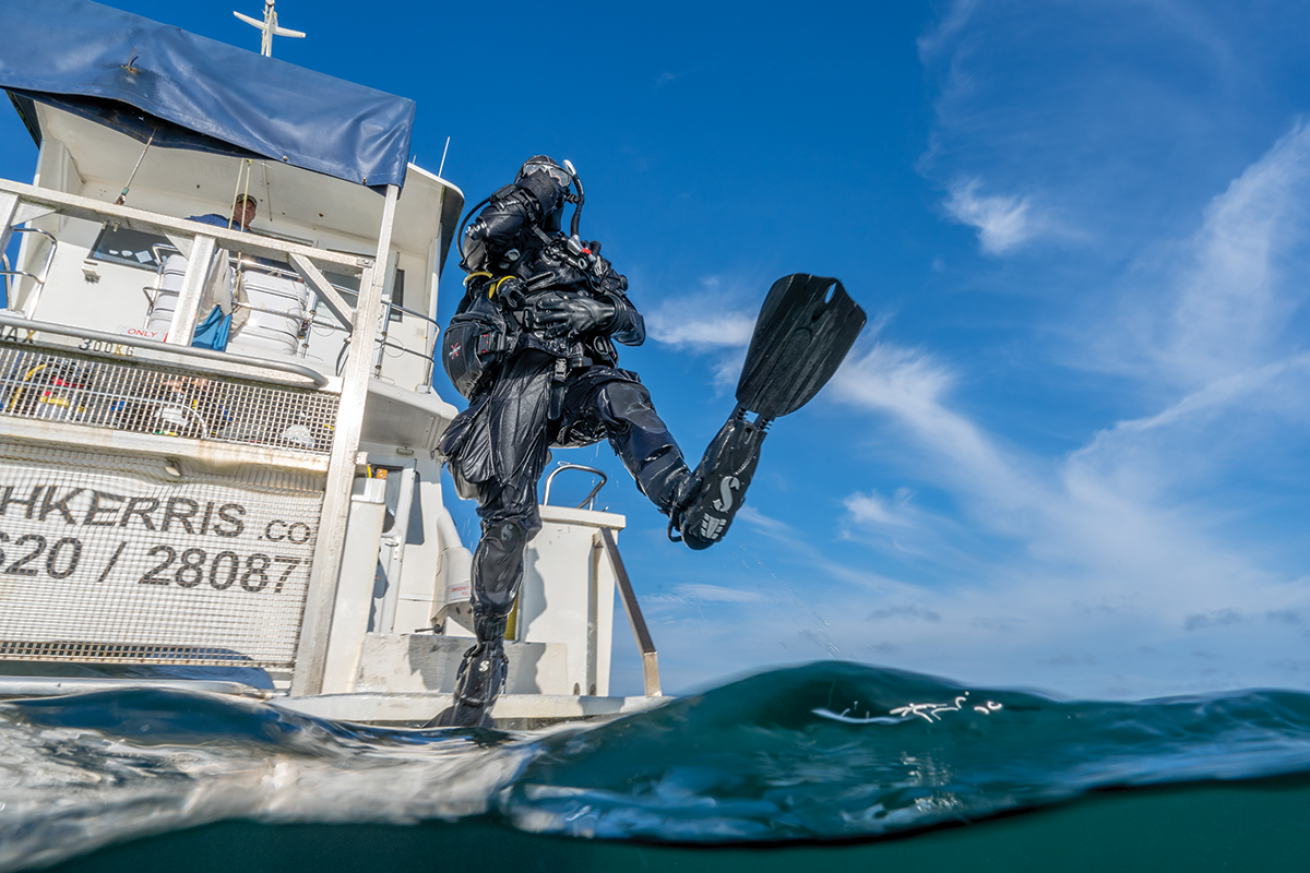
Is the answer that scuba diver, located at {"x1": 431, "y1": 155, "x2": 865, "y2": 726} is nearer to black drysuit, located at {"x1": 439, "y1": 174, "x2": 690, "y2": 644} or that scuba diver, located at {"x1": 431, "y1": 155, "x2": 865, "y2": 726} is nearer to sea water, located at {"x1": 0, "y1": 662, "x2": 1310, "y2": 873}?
black drysuit, located at {"x1": 439, "y1": 174, "x2": 690, "y2": 644}

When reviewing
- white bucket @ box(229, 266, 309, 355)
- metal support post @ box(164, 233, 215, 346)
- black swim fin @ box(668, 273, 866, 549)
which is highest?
white bucket @ box(229, 266, 309, 355)

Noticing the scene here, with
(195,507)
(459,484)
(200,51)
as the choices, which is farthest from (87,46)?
(459,484)

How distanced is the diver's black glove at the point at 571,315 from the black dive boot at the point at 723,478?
1.00 metres

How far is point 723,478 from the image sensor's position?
2.40 m

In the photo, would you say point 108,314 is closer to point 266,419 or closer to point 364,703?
point 266,419

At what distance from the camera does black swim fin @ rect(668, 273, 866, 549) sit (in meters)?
2.40

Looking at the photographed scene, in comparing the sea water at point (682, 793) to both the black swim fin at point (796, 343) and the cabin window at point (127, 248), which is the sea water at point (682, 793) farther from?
the cabin window at point (127, 248)

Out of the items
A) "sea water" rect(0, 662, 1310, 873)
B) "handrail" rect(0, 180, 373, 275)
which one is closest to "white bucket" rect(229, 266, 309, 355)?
"handrail" rect(0, 180, 373, 275)

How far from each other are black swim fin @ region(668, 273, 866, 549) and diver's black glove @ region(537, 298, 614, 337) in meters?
0.96

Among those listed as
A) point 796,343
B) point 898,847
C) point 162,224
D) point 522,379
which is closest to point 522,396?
point 522,379

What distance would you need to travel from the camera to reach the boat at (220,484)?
323 centimetres

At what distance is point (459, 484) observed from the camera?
328 cm

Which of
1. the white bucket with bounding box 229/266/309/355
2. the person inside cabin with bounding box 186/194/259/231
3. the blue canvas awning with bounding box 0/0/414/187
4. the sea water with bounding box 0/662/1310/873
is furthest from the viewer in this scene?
the person inside cabin with bounding box 186/194/259/231

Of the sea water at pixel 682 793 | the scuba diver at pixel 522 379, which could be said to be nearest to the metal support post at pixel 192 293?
the scuba diver at pixel 522 379
